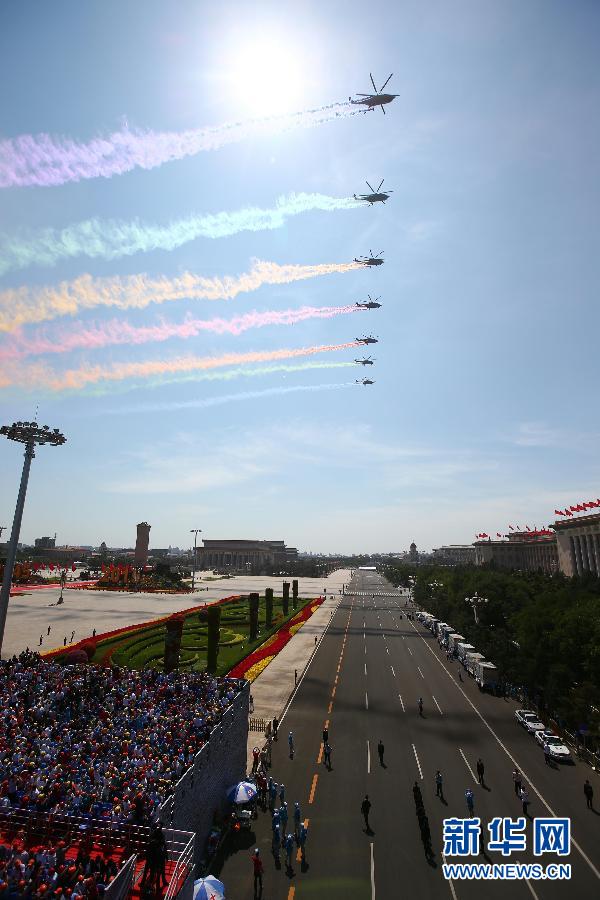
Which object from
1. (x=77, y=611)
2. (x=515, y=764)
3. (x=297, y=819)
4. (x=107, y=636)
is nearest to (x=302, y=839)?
(x=297, y=819)

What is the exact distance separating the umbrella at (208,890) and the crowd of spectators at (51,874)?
3.39m

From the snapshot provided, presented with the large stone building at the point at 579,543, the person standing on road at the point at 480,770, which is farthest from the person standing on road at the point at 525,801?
the large stone building at the point at 579,543

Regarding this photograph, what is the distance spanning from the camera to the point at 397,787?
28.8 meters

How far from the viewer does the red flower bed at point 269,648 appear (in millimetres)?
49256

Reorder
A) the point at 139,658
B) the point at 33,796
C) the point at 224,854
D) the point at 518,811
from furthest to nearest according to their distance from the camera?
the point at 139,658 < the point at 518,811 < the point at 224,854 < the point at 33,796

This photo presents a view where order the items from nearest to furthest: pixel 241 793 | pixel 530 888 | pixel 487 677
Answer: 1. pixel 530 888
2. pixel 241 793
3. pixel 487 677

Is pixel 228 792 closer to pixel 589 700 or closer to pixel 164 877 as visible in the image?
pixel 164 877

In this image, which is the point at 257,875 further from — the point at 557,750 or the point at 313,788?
the point at 557,750

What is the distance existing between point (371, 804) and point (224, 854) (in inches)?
337

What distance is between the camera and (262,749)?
33625 mm

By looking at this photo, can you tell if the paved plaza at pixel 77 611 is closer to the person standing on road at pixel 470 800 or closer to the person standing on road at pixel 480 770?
the person standing on road at pixel 480 770

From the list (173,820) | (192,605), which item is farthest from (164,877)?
(192,605)

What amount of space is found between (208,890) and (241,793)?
27.5 feet

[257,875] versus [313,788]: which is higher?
[257,875]
